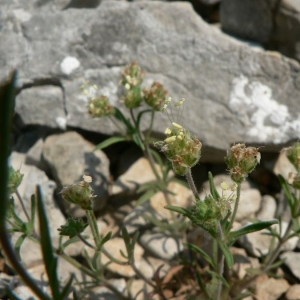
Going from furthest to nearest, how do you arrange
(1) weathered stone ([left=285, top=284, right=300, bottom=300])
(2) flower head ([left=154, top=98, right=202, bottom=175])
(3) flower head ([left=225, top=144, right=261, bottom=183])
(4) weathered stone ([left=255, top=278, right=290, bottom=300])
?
(4) weathered stone ([left=255, top=278, right=290, bottom=300])
(1) weathered stone ([left=285, top=284, right=300, bottom=300])
(3) flower head ([left=225, top=144, right=261, bottom=183])
(2) flower head ([left=154, top=98, right=202, bottom=175])

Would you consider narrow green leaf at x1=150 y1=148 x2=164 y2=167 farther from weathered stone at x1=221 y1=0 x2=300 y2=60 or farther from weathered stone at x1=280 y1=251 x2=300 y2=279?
weathered stone at x1=221 y1=0 x2=300 y2=60

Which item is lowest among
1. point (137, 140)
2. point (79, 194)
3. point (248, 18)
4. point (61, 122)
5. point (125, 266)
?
point (125, 266)

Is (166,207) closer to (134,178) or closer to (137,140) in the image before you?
(137,140)

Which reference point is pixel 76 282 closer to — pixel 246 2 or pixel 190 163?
pixel 190 163

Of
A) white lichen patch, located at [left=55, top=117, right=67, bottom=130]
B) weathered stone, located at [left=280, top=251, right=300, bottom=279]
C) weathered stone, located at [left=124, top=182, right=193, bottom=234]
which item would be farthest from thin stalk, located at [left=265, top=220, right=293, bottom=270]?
white lichen patch, located at [left=55, top=117, right=67, bottom=130]

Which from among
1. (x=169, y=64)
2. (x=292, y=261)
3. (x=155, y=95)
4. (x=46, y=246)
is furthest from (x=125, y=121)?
(x=46, y=246)

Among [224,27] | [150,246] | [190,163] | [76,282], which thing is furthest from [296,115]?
[76,282]

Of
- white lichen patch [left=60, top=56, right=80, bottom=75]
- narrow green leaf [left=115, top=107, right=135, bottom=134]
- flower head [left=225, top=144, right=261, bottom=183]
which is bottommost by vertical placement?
white lichen patch [left=60, top=56, right=80, bottom=75]

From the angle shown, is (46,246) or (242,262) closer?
(46,246)

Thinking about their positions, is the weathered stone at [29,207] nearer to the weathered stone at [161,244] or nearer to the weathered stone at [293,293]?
the weathered stone at [161,244]
